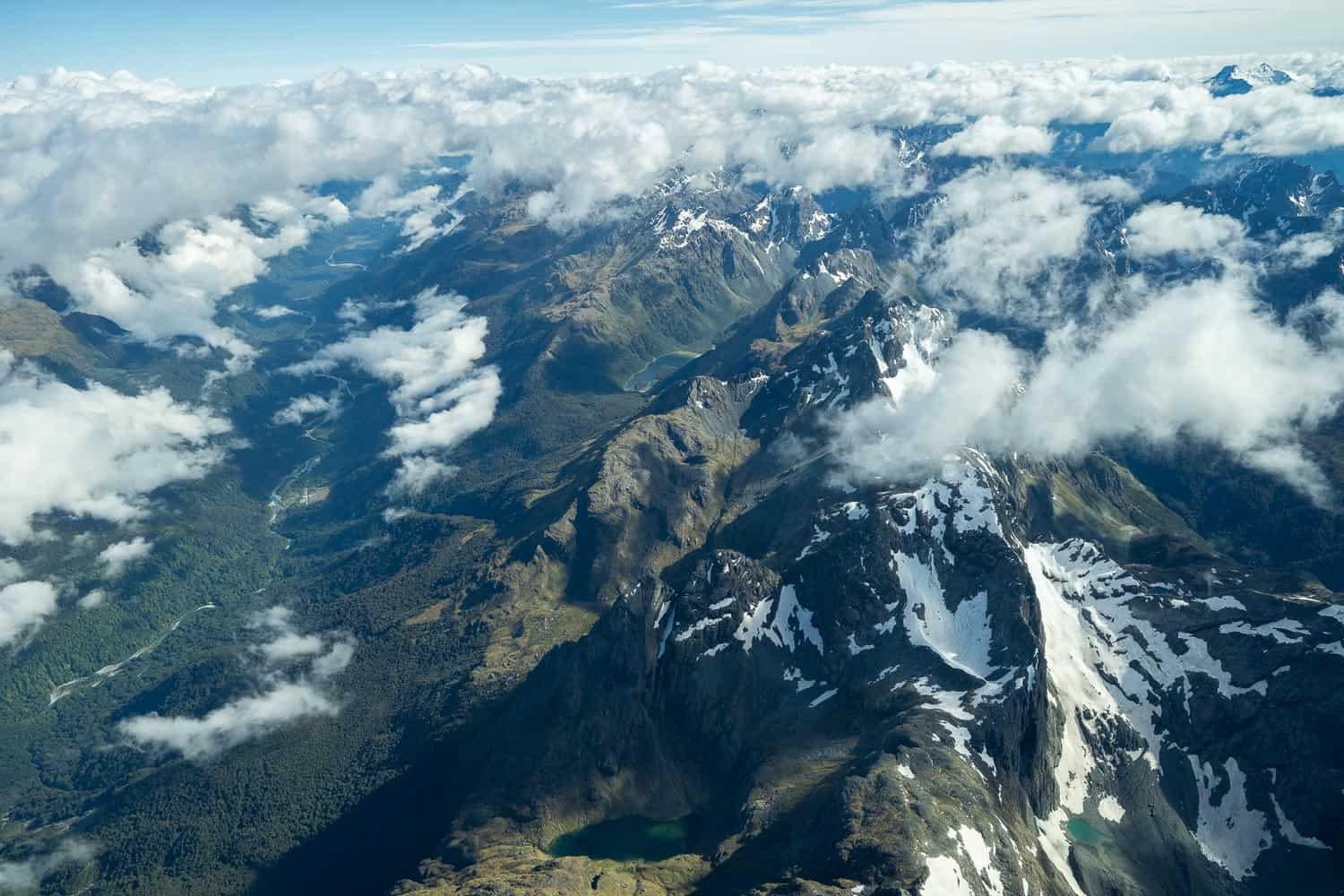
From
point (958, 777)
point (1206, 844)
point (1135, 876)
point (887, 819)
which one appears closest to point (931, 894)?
point (887, 819)

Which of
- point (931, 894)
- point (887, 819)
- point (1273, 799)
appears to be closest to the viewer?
point (931, 894)

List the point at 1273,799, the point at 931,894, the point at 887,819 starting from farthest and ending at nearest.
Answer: the point at 1273,799
the point at 887,819
the point at 931,894

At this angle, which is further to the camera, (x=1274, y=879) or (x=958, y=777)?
(x=958, y=777)

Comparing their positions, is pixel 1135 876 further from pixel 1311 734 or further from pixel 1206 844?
pixel 1311 734

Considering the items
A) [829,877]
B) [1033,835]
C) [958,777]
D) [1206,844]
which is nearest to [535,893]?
[829,877]

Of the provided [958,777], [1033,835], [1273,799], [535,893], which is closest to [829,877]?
[958,777]

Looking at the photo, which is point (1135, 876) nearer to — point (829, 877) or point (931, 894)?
point (931, 894)

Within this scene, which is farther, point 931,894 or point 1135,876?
point 1135,876

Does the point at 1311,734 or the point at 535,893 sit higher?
the point at 1311,734
